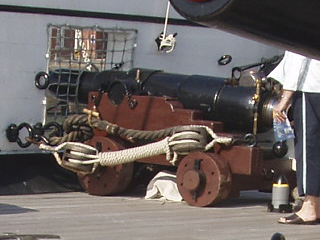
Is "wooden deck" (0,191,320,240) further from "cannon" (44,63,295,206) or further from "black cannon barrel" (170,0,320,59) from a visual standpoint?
"black cannon barrel" (170,0,320,59)

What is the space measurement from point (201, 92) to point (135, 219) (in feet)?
3.71

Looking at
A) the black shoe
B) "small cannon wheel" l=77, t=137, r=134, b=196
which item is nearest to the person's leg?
the black shoe

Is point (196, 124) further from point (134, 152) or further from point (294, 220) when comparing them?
point (294, 220)

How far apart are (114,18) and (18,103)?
997 millimetres

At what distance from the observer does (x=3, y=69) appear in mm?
5910

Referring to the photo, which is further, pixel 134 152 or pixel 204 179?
pixel 134 152

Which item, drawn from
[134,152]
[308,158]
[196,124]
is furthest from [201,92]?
[308,158]

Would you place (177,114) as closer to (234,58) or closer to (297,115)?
(297,115)

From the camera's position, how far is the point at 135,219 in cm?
471

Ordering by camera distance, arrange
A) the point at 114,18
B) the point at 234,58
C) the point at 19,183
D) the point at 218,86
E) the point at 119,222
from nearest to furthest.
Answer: the point at 119,222 → the point at 218,86 → the point at 19,183 → the point at 114,18 → the point at 234,58

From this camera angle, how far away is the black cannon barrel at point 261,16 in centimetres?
93

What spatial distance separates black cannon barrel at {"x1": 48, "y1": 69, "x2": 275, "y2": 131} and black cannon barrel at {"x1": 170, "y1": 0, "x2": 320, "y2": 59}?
169 inches

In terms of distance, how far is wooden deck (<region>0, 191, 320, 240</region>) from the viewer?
419cm

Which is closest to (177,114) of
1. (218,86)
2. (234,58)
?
(218,86)
